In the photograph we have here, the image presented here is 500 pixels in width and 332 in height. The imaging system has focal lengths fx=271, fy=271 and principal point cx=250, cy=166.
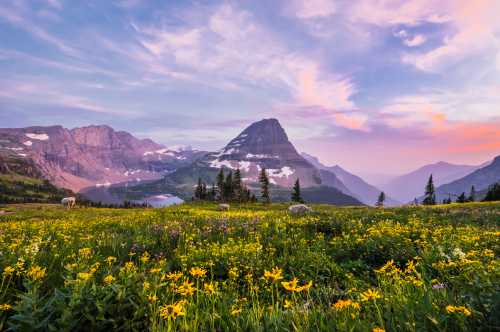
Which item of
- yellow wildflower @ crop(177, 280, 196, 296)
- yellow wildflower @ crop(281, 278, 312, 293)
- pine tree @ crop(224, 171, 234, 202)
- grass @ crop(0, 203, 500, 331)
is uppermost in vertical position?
yellow wildflower @ crop(281, 278, 312, 293)

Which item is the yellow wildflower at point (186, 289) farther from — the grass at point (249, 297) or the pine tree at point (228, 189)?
the pine tree at point (228, 189)

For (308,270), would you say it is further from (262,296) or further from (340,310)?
(340,310)

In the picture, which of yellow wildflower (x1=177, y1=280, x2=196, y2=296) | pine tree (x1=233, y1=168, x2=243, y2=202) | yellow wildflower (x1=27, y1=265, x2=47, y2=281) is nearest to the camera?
yellow wildflower (x1=177, y1=280, x2=196, y2=296)

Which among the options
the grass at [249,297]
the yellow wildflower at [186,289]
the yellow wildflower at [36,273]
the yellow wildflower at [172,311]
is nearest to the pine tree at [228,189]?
the grass at [249,297]

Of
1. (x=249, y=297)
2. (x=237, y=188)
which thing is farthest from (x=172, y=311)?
(x=237, y=188)

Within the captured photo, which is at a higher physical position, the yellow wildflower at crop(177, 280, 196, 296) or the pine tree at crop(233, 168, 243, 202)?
the yellow wildflower at crop(177, 280, 196, 296)

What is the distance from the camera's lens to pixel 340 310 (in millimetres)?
3041

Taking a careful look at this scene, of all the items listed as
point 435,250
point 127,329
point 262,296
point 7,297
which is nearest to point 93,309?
point 127,329

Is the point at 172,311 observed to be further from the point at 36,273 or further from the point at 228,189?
the point at 228,189

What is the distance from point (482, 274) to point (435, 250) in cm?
221

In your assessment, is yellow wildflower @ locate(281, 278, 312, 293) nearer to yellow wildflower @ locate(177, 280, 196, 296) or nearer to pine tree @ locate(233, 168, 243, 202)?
yellow wildflower @ locate(177, 280, 196, 296)

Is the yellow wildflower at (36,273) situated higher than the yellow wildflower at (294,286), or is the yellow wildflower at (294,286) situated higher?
the yellow wildflower at (294,286)

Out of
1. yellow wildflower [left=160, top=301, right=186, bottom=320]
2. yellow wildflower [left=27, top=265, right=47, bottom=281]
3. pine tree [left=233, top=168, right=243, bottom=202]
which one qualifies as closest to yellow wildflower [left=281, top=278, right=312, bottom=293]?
yellow wildflower [left=160, top=301, right=186, bottom=320]

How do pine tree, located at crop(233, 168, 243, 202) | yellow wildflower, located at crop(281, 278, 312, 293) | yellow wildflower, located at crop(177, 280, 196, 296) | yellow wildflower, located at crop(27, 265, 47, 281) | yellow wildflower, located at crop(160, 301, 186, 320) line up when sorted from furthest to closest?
pine tree, located at crop(233, 168, 243, 202)
yellow wildflower, located at crop(27, 265, 47, 281)
yellow wildflower, located at crop(177, 280, 196, 296)
yellow wildflower, located at crop(281, 278, 312, 293)
yellow wildflower, located at crop(160, 301, 186, 320)
